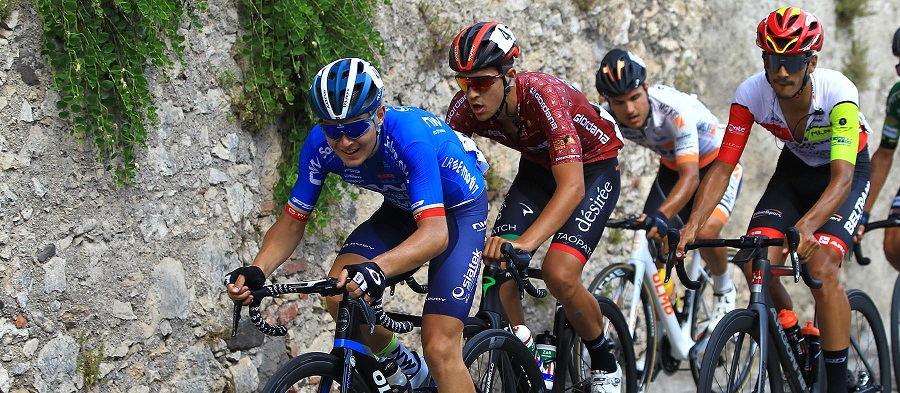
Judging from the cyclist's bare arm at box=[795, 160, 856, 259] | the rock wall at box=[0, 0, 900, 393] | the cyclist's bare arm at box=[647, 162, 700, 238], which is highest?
the cyclist's bare arm at box=[795, 160, 856, 259]

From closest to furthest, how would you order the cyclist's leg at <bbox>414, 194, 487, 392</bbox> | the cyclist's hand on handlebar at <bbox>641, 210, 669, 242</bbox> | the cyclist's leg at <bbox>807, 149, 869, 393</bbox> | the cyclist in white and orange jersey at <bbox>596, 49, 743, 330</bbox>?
the cyclist's leg at <bbox>414, 194, 487, 392</bbox> < the cyclist's hand on handlebar at <bbox>641, 210, 669, 242</bbox> < the cyclist's leg at <bbox>807, 149, 869, 393</bbox> < the cyclist in white and orange jersey at <bbox>596, 49, 743, 330</bbox>

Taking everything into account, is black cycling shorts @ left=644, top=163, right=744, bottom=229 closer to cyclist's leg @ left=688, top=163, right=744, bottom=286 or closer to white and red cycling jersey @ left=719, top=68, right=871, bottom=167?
cyclist's leg @ left=688, top=163, right=744, bottom=286

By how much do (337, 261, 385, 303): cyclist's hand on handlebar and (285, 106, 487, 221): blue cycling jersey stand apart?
16.2 inches

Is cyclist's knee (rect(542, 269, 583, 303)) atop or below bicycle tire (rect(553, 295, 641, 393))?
atop

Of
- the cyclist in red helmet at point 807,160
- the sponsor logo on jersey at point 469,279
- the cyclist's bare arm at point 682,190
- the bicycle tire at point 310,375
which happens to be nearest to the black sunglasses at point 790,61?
the cyclist in red helmet at point 807,160

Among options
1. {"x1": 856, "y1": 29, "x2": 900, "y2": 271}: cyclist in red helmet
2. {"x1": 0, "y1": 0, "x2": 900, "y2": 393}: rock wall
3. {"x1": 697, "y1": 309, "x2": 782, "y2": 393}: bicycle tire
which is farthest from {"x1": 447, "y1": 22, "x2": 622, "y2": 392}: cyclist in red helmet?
{"x1": 856, "y1": 29, "x2": 900, "y2": 271}: cyclist in red helmet

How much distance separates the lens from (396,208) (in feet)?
14.5

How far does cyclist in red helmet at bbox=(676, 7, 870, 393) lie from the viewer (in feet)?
15.6

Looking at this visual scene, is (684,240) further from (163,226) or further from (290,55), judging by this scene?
(163,226)

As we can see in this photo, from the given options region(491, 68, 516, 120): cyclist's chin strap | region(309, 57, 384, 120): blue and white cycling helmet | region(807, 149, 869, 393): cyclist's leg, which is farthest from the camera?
region(807, 149, 869, 393): cyclist's leg

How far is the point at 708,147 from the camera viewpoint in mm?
6574

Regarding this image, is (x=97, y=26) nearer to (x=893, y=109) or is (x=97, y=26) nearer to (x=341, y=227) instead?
(x=341, y=227)

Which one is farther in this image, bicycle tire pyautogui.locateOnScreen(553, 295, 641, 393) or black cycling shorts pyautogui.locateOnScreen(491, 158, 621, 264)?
bicycle tire pyautogui.locateOnScreen(553, 295, 641, 393)

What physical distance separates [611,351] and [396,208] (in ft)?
5.19
